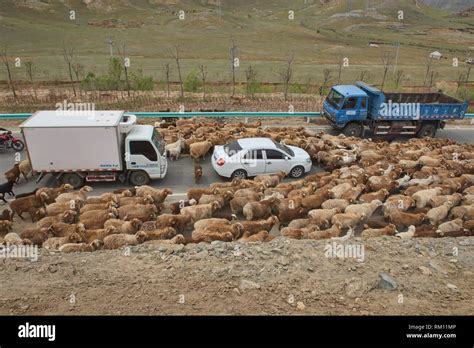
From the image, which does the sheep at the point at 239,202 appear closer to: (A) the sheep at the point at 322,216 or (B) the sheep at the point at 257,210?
(B) the sheep at the point at 257,210

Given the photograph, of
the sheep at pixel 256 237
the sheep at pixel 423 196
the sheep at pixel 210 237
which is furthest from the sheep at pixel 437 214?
the sheep at pixel 210 237

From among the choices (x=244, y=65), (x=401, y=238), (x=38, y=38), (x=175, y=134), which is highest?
(x=38, y=38)

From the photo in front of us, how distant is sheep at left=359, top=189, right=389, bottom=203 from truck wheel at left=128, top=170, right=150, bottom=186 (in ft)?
27.2

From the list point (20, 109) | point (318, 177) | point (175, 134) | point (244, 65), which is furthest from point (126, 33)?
point (318, 177)

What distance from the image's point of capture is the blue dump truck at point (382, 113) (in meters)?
21.1

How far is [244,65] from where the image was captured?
5006cm

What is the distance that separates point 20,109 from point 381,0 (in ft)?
467

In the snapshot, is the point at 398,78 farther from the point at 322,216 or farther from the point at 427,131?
the point at 322,216

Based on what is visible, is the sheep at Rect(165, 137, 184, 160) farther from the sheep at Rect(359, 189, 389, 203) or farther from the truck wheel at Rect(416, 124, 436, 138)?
the truck wheel at Rect(416, 124, 436, 138)

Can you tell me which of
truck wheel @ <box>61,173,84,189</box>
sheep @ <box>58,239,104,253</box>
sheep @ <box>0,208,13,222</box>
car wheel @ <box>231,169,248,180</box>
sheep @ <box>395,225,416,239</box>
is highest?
truck wheel @ <box>61,173,84,189</box>

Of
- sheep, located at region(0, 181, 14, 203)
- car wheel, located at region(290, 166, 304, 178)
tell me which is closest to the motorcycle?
sheep, located at region(0, 181, 14, 203)

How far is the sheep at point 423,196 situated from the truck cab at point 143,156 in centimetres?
966

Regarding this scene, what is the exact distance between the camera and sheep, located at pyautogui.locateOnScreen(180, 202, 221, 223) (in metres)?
12.6

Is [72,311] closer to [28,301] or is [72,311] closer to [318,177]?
[28,301]
